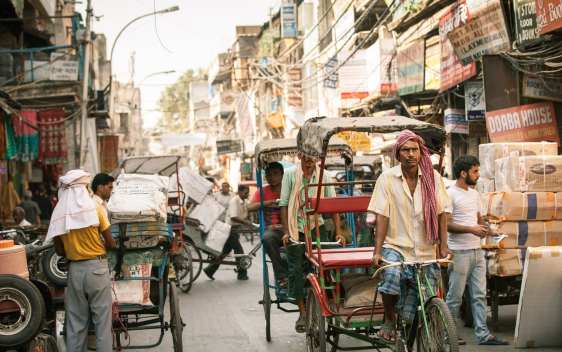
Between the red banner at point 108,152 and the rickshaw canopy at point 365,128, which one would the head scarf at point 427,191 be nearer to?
the rickshaw canopy at point 365,128

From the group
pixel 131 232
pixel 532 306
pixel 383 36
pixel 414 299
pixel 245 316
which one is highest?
pixel 383 36

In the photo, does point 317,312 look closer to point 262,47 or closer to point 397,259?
point 397,259

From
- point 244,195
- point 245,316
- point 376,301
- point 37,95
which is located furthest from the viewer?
point 37,95

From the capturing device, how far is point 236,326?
887 cm

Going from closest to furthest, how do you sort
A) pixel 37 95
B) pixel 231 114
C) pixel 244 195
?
pixel 244 195 < pixel 37 95 < pixel 231 114

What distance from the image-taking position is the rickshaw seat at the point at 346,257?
566 centimetres

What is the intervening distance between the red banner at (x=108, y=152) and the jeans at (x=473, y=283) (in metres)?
25.4

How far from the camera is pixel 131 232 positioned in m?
6.40

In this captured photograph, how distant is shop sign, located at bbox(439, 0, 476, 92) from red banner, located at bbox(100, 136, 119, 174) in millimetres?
18790

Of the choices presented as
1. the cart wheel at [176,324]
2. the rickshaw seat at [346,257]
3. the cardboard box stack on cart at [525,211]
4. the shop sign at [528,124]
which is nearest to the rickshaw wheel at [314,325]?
the rickshaw seat at [346,257]

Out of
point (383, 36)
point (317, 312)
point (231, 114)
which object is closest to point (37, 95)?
point (383, 36)

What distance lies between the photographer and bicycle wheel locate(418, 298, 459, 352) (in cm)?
428

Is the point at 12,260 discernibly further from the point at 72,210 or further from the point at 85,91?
the point at 85,91

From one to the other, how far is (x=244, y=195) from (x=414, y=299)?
9.58 m
